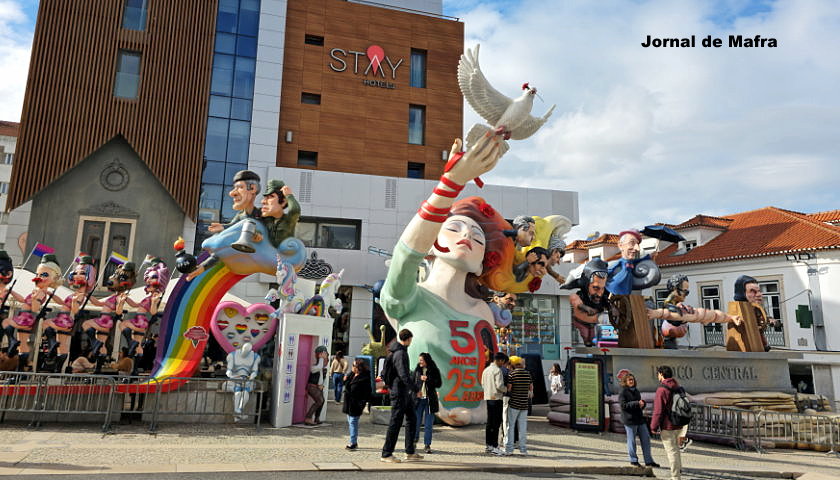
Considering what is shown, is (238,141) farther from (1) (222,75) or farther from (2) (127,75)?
(2) (127,75)

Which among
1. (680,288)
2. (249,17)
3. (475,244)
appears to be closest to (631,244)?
(680,288)

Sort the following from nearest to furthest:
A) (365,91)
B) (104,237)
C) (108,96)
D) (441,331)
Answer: (441,331) < (104,237) < (108,96) < (365,91)

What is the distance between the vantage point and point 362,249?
22.3 meters

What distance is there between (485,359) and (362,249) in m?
11.8

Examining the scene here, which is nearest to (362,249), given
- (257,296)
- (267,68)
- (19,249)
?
(257,296)

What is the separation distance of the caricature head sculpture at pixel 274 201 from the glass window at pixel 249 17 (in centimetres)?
1579

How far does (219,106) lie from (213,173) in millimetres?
2963

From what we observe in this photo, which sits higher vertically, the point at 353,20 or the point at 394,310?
the point at 353,20

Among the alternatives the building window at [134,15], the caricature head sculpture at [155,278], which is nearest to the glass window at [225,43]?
the building window at [134,15]

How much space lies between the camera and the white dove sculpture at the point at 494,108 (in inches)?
352

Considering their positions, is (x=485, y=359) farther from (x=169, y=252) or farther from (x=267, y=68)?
(x=267, y=68)

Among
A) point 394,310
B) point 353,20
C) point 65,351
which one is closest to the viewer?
point 394,310

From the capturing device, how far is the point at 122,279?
44.4 ft

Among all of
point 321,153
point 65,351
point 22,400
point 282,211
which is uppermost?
point 321,153
